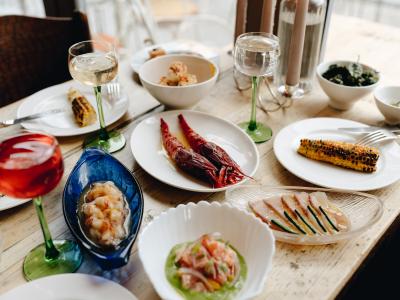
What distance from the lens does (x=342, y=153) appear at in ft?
3.62

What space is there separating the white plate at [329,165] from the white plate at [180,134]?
92mm

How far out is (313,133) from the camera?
4.09 ft

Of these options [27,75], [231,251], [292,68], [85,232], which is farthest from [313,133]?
[27,75]

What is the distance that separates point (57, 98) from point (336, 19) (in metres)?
1.41

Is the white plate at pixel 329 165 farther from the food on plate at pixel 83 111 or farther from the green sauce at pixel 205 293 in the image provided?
the food on plate at pixel 83 111

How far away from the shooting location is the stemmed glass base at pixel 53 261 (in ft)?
2.76

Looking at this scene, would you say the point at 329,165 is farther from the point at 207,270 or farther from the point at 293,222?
the point at 207,270

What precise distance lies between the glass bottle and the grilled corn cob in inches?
16.6

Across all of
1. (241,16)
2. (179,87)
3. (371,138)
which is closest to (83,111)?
(179,87)

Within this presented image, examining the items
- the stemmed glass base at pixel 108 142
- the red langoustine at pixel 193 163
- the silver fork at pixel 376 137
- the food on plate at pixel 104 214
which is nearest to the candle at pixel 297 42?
the silver fork at pixel 376 137

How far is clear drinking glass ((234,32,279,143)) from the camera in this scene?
1159mm

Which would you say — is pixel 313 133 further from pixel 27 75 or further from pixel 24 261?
pixel 27 75

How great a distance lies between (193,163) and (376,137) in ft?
1.77

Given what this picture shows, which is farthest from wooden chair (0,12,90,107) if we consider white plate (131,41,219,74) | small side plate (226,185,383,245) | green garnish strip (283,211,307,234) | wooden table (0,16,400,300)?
green garnish strip (283,211,307,234)
